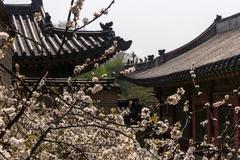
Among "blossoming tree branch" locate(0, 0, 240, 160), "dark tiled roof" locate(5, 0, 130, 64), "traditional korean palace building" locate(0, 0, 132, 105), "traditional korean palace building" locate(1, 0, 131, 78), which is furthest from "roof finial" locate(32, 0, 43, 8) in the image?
"blossoming tree branch" locate(0, 0, 240, 160)

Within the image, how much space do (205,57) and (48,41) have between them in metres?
5.14

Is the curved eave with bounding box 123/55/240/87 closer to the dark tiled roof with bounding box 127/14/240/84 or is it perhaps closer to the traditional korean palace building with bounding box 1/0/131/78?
the dark tiled roof with bounding box 127/14/240/84

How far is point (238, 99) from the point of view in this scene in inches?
440

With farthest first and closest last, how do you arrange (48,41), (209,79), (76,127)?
(48,41), (209,79), (76,127)

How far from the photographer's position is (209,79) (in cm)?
1129

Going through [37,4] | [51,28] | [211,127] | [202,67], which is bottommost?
[211,127]

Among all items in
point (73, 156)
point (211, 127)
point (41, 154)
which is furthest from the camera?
point (211, 127)

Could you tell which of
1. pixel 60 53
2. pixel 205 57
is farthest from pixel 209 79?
pixel 60 53

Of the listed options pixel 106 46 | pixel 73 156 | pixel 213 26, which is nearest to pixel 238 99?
pixel 106 46

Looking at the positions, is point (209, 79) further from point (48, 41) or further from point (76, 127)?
point (76, 127)

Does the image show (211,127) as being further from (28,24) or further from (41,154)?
Result: (41,154)

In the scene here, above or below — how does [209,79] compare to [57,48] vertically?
below

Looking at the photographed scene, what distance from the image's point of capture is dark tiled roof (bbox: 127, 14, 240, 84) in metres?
10.6

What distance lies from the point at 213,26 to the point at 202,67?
10146 mm
